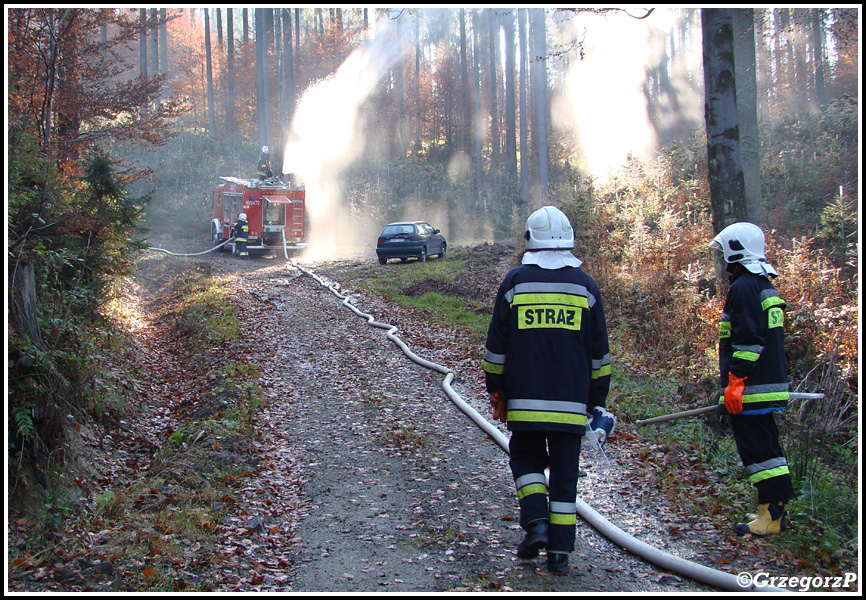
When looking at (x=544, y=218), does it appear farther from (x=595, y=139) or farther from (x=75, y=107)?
(x=595, y=139)

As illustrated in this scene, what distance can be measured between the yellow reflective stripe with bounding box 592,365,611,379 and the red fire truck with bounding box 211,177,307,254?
Answer: 21.6 m

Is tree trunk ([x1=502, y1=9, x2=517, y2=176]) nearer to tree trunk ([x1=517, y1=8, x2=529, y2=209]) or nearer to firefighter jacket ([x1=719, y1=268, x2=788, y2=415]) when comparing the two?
tree trunk ([x1=517, y1=8, x2=529, y2=209])

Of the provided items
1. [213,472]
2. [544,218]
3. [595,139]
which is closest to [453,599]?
[544,218]

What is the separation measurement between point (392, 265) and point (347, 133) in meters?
25.1

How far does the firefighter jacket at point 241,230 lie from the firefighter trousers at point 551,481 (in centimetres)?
2183

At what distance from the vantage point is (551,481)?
381 cm

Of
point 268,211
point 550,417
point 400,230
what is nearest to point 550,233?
point 550,417

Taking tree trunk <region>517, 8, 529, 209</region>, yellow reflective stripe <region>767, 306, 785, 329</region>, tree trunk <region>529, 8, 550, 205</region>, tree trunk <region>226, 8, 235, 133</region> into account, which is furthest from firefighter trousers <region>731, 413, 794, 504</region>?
tree trunk <region>226, 8, 235, 133</region>

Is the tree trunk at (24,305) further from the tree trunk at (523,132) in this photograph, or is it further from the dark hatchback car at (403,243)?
the tree trunk at (523,132)

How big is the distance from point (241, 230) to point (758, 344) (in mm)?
22407

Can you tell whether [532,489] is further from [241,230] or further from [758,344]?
[241,230]

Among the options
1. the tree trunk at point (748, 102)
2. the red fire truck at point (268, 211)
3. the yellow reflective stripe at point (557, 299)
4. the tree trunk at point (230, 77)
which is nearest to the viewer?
the yellow reflective stripe at point (557, 299)

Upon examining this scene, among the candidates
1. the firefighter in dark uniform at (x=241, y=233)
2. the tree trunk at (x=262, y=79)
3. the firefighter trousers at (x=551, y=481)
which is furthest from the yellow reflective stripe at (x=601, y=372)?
the tree trunk at (x=262, y=79)

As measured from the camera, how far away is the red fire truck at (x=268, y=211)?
23.8m
